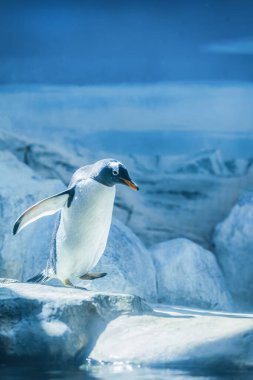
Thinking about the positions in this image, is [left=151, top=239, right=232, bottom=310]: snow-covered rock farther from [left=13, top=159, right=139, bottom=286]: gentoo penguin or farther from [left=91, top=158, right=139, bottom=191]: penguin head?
[left=91, top=158, right=139, bottom=191]: penguin head

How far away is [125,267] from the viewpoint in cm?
534

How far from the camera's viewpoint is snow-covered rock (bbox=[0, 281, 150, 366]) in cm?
339

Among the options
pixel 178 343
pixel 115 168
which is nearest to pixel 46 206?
pixel 115 168

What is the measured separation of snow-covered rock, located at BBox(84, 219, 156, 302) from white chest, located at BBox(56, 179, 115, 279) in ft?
2.78

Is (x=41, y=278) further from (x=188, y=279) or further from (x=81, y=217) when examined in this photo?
(x=188, y=279)

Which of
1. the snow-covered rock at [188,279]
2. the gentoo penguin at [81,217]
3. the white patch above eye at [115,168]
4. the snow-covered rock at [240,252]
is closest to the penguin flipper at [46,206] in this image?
the gentoo penguin at [81,217]

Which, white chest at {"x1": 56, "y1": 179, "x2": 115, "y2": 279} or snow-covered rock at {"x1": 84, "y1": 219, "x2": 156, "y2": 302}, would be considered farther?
snow-covered rock at {"x1": 84, "y1": 219, "x2": 156, "y2": 302}

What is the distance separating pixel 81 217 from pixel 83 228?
67 mm

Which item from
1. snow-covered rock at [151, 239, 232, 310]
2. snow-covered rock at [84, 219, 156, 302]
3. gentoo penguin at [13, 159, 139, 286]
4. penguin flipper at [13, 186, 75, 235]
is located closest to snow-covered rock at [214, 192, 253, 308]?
snow-covered rock at [151, 239, 232, 310]

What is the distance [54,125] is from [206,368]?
139 inches

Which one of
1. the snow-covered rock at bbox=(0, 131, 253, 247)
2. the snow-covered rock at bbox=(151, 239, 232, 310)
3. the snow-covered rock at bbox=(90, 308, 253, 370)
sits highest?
the snow-covered rock at bbox=(0, 131, 253, 247)

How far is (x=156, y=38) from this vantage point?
21.0ft

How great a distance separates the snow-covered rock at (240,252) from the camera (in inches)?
236

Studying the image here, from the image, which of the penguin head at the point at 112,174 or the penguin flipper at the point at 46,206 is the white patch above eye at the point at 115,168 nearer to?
the penguin head at the point at 112,174
